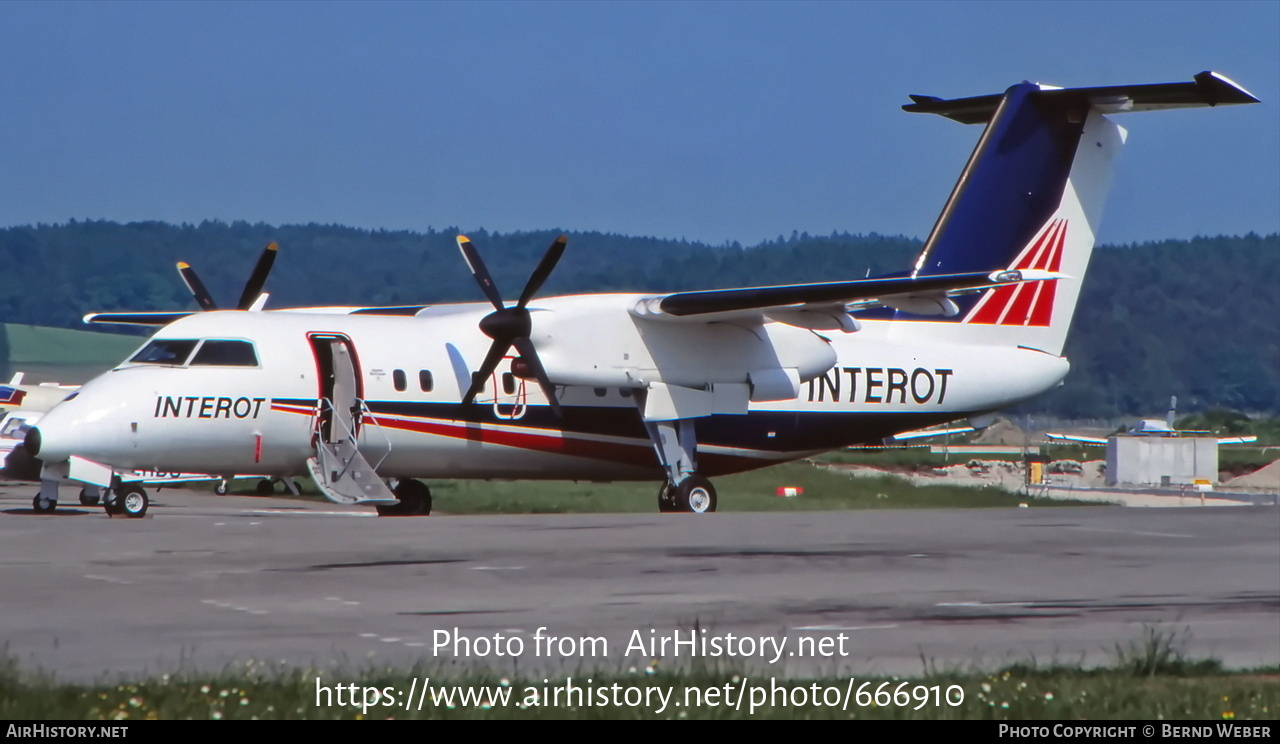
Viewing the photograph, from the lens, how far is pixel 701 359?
890 inches

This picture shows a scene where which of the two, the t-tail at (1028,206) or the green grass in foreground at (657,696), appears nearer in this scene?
the green grass in foreground at (657,696)

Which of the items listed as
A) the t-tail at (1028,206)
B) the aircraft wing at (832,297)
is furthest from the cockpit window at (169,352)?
the t-tail at (1028,206)

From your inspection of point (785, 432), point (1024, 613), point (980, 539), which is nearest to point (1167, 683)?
point (1024, 613)

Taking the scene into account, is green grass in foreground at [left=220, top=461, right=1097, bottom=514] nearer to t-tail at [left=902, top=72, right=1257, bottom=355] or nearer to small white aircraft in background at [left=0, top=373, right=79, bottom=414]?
small white aircraft in background at [left=0, top=373, right=79, bottom=414]

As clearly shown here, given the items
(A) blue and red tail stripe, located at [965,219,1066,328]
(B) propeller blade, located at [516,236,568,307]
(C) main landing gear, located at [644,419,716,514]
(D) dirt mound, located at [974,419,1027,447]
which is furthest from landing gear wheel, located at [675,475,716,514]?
(D) dirt mound, located at [974,419,1027,447]

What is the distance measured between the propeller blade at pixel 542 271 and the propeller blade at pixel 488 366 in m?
0.64

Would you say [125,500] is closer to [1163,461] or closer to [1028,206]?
[1028,206]

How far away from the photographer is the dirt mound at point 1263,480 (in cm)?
5878

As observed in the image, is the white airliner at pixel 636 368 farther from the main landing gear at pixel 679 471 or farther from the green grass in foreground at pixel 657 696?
the green grass in foreground at pixel 657 696

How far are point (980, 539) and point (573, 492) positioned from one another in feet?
79.9

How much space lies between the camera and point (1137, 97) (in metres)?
24.4

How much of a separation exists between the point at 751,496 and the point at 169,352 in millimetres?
16441

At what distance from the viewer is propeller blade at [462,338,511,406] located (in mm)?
21281

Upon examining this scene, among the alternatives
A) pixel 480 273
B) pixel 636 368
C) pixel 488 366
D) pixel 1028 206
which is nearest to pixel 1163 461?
pixel 1028 206
